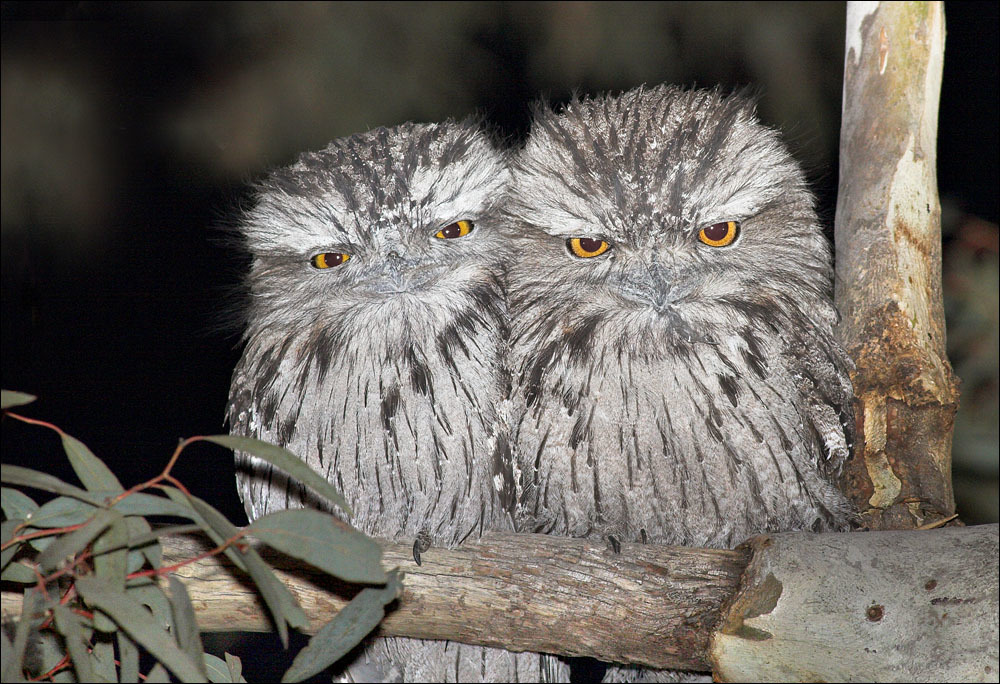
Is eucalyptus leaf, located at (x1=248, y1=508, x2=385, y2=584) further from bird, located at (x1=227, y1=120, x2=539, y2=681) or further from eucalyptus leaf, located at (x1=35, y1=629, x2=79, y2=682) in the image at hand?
bird, located at (x1=227, y1=120, x2=539, y2=681)

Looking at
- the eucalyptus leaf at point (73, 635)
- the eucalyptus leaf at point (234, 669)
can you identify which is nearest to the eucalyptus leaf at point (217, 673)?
the eucalyptus leaf at point (234, 669)

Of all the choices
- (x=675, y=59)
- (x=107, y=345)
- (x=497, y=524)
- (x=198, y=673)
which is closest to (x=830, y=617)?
(x=497, y=524)

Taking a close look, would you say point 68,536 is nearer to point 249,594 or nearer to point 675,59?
point 249,594

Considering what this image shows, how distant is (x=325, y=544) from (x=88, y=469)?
331 mm

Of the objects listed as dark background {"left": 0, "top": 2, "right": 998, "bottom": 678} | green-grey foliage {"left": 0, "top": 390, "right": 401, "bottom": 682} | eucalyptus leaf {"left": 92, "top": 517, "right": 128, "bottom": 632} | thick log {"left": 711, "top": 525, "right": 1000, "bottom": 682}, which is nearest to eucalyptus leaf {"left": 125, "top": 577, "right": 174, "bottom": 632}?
green-grey foliage {"left": 0, "top": 390, "right": 401, "bottom": 682}

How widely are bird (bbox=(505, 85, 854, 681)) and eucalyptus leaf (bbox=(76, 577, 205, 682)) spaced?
78 cm

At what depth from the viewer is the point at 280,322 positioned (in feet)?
5.40

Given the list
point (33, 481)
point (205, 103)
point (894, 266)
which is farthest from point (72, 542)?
point (205, 103)

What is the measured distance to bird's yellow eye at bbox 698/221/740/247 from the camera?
1518mm

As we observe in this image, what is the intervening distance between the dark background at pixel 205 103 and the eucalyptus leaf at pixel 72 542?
1.36m

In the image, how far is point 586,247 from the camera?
1.55 m

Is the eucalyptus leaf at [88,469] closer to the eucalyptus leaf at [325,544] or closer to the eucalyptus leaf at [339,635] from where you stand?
the eucalyptus leaf at [325,544]

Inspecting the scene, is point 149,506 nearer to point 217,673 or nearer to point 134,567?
point 134,567

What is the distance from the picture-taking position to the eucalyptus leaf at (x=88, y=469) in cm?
108
